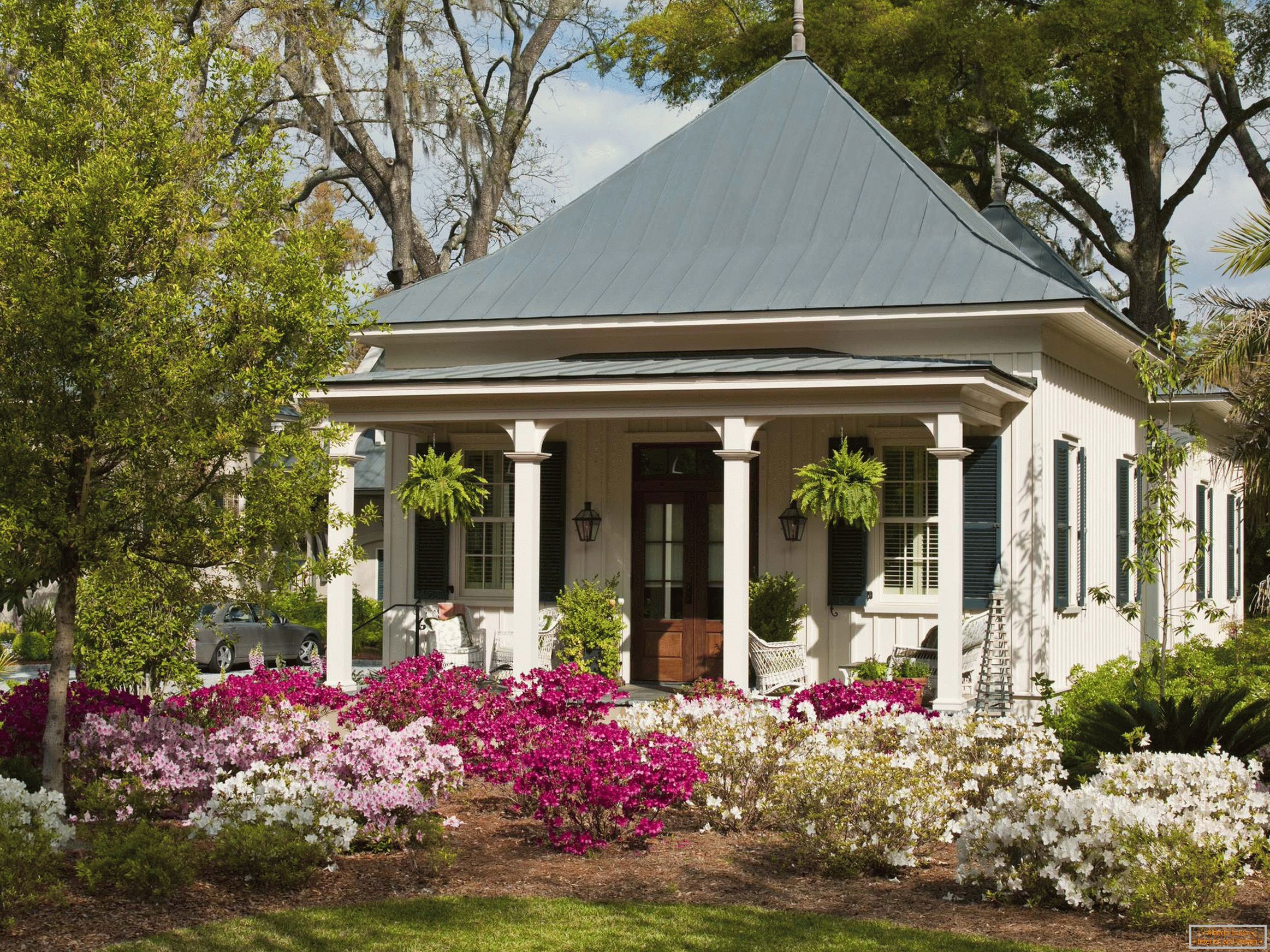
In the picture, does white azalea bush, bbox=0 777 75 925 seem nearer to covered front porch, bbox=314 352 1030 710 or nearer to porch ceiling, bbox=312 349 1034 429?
covered front porch, bbox=314 352 1030 710

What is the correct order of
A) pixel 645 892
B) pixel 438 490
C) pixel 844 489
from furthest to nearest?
pixel 438 490, pixel 844 489, pixel 645 892

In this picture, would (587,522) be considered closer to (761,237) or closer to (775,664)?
(775,664)

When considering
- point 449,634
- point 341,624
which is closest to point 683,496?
point 449,634

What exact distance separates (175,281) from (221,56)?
143cm

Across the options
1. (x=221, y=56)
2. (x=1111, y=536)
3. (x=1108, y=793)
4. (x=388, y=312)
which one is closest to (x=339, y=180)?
(x=388, y=312)

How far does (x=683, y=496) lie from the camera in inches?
594

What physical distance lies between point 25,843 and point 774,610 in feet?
27.5

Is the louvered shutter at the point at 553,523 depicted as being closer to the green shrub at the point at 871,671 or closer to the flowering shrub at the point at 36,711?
the green shrub at the point at 871,671

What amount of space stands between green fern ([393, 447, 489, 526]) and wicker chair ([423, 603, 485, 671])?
1.36 m

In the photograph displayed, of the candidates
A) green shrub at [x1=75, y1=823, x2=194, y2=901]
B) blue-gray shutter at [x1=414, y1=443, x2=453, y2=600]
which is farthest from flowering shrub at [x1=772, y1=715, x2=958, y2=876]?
blue-gray shutter at [x1=414, y1=443, x2=453, y2=600]

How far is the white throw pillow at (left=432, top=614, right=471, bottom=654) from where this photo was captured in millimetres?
14570

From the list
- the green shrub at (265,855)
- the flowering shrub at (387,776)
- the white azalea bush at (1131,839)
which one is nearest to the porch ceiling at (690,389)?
the flowering shrub at (387,776)

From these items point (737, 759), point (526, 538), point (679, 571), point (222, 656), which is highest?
point (526, 538)

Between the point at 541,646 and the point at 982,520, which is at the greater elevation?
the point at 982,520
